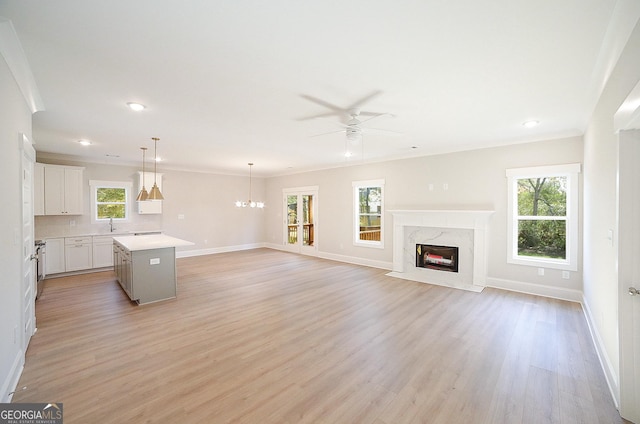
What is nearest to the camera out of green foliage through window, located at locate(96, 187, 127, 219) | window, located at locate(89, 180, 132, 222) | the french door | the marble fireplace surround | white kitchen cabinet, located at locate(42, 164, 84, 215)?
the marble fireplace surround

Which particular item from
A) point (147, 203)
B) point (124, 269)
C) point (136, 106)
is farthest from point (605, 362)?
point (147, 203)

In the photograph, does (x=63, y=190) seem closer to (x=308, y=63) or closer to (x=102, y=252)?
(x=102, y=252)

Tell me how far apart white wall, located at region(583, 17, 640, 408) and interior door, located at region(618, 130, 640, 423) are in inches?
3.2

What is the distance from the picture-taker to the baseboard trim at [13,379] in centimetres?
201

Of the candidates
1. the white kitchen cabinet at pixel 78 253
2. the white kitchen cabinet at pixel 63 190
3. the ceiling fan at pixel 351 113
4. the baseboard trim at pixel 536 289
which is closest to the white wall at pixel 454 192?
the baseboard trim at pixel 536 289

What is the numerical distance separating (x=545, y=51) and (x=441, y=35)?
3.03 ft

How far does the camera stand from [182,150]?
578 cm

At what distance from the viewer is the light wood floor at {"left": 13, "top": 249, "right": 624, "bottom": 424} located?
2029 mm

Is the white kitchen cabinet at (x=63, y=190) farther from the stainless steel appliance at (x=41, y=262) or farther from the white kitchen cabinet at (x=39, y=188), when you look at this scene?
the stainless steel appliance at (x=41, y=262)

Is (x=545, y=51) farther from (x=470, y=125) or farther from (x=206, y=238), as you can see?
(x=206, y=238)

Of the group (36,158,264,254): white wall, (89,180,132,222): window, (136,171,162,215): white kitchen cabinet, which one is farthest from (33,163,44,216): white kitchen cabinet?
(136,171,162,215): white kitchen cabinet

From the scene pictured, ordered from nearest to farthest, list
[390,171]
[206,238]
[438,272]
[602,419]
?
1. [602,419]
2. [438,272]
3. [390,171]
4. [206,238]

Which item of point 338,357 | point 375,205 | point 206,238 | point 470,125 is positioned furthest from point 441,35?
point 206,238

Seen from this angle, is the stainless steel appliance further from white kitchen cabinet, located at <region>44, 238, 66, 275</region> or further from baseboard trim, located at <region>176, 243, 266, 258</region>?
baseboard trim, located at <region>176, 243, 266, 258</region>
